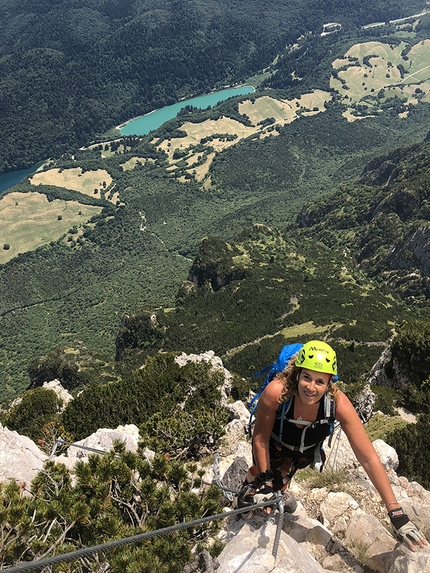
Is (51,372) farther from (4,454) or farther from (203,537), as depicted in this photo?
(203,537)

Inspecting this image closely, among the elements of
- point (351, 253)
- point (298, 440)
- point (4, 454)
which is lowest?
point (351, 253)

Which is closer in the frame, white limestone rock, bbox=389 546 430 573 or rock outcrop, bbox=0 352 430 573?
white limestone rock, bbox=389 546 430 573

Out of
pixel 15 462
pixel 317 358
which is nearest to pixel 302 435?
pixel 317 358

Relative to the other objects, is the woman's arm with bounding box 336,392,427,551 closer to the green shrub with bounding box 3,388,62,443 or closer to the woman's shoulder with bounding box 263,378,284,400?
the woman's shoulder with bounding box 263,378,284,400

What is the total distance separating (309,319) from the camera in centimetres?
7850

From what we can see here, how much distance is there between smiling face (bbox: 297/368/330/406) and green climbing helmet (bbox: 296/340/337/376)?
0.10m

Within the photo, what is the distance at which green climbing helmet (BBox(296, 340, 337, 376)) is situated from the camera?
6.96 m

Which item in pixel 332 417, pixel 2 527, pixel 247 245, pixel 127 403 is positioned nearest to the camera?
pixel 332 417

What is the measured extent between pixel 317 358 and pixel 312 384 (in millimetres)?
424

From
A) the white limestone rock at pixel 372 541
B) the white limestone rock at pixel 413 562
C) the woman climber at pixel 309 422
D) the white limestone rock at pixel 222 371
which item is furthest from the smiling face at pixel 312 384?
the white limestone rock at pixel 222 371

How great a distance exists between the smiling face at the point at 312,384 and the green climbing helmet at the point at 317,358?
0.32ft

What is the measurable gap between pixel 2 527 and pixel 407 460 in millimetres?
14309

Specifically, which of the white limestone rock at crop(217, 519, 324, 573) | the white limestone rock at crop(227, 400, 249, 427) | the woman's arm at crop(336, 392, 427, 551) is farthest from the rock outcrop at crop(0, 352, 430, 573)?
the white limestone rock at crop(227, 400, 249, 427)

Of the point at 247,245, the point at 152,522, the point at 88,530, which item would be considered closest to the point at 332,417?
the point at 152,522
